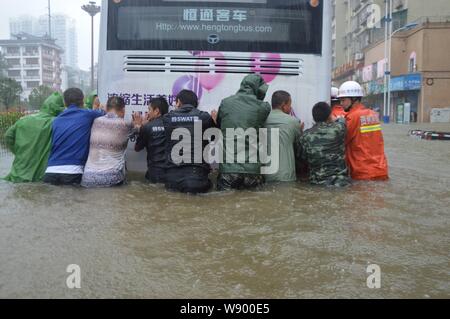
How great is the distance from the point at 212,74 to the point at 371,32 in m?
49.4

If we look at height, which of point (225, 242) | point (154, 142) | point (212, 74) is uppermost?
point (212, 74)

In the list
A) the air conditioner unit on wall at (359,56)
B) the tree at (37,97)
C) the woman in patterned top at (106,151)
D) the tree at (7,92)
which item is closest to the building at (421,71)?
the air conditioner unit on wall at (359,56)

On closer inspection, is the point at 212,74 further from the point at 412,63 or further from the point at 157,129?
the point at 412,63

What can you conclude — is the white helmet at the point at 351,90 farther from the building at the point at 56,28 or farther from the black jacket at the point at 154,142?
the building at the point at 56,28

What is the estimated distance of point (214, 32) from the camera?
6.56m

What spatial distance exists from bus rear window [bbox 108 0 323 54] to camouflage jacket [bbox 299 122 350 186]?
1.10 meters

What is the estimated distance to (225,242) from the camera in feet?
13.2

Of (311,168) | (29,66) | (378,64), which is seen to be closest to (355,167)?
(311,168)

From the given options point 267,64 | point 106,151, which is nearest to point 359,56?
point 267,64

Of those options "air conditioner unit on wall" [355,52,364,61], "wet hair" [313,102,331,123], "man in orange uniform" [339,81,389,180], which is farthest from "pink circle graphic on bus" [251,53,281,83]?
"air conditioner unit on wall" [355,52,364,61]

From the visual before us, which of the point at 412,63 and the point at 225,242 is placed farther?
the point at 412,63

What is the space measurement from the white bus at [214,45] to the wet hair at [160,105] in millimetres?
189

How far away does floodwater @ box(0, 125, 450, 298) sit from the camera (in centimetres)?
313

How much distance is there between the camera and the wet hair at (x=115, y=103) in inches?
247
